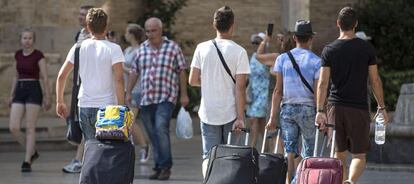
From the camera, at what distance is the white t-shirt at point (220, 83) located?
11.5m

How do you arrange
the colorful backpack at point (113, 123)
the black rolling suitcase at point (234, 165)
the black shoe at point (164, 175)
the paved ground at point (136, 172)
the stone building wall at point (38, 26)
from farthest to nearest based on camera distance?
the stone building wall at point (38, 26) < the black shoe at point (164, 175) < the paved ground at point (136, 172) < the colorful backpack at point (113, 123) < the black rolling suitcase at point (234, 165)

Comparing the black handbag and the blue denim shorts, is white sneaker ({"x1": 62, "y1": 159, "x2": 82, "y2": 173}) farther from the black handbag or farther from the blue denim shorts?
the blue denim shorts

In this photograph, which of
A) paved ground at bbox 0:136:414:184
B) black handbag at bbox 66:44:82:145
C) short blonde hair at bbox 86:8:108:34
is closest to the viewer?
short blonde hair at bbox 86:8:108:34

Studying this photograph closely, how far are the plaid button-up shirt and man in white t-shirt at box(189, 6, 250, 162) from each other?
2.73 metres

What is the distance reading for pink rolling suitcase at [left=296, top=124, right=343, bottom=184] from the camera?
34.3ft

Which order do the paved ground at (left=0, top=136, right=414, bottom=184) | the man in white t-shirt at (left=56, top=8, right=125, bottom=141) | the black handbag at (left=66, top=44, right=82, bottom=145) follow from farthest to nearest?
the paved ground at (left=0, top=136, right=414, bottom=184) < the black handbag at (left=66, top=44, right=82, bottom=145) < the man in white t-shirt at (left=56, top=8, right=125, bottom=141)

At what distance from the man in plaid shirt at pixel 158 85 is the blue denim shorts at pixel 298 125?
2.55 metres

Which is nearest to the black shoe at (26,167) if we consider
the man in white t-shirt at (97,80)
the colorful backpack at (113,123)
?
the man in white t-shirt at (97,80)

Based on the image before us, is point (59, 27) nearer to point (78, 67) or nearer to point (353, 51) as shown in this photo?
point (78, 67)

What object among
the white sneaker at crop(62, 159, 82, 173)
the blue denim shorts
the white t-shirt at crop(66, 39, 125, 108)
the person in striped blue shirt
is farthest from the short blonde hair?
the white sneaker at crop(62, 159, 82, 173)

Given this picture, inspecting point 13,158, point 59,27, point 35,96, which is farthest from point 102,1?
point 35,96

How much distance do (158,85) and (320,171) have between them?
13.7ft

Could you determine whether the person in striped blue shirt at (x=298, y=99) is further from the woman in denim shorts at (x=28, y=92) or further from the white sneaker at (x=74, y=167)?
the woman in denim shorts at (x=28, y=92)

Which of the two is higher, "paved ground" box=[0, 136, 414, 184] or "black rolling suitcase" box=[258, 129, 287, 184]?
"black rolling suitcase" box=[258, 129, 287, 184]
